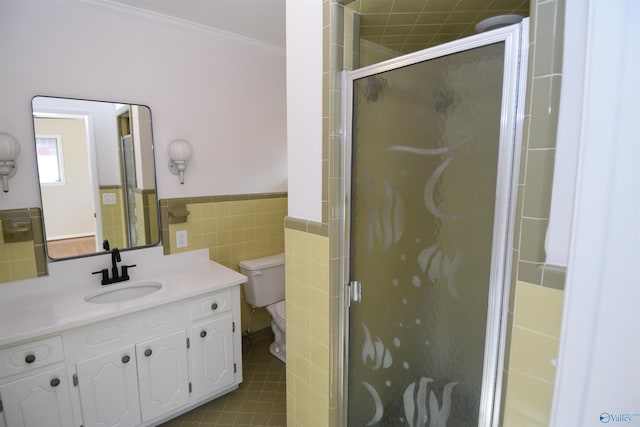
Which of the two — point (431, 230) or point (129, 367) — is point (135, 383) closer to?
point (129, 367)

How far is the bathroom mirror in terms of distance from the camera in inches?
71.7

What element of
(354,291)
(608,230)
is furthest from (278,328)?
(608,230)

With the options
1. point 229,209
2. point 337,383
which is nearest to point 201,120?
point 229,209

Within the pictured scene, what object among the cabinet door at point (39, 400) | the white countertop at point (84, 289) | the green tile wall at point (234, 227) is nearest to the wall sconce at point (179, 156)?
the green tile wall at point (234, 227)

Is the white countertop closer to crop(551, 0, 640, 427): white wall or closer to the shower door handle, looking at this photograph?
the shower door handle

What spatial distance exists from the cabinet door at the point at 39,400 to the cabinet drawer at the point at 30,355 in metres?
0.05

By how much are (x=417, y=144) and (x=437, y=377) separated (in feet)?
2.67

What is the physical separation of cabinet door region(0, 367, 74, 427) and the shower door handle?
146cm

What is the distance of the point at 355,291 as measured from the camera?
54.1 inches

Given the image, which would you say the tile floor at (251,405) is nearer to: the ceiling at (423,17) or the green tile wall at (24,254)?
the green tile wall at (24,254)

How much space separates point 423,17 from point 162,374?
228 centimetres

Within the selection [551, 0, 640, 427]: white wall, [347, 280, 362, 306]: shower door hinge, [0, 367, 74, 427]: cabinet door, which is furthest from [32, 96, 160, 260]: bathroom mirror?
[551, 0, 640, 427]: white wall

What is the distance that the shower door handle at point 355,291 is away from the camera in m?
1.37

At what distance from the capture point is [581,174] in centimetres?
39
